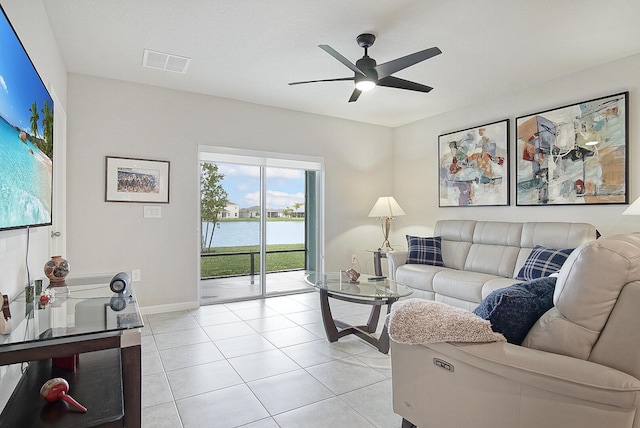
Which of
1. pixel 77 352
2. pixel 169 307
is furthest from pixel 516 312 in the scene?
pixel 169 307

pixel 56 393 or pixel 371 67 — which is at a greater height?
pixel 371 67

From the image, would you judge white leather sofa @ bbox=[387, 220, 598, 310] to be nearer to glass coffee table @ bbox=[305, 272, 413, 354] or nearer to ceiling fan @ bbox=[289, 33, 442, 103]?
glass coffee table @ bbox=[305, 272, 413, 354]

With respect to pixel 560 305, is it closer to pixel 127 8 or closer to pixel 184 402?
pixel 184 402

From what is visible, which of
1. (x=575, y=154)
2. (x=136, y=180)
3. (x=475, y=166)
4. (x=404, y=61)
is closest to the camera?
(x=404, y=61)

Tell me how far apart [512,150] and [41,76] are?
15.0 feet

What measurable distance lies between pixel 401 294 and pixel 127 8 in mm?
2961

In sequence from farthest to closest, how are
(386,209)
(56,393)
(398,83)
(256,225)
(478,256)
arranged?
1. (386,209)
2. (256,225)
3. (478,256)
4. (398,83)
5. (56,393)

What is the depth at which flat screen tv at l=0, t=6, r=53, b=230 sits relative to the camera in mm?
1393

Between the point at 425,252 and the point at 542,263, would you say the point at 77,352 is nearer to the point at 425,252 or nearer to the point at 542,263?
the point at 542,263

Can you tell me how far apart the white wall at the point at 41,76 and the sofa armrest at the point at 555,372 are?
2.10 meters

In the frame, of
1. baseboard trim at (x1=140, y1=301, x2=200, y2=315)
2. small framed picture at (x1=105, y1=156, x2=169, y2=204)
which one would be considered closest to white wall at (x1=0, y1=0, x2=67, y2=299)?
small framed picture at (x1=105, y1=156, x2=169, y2=204)

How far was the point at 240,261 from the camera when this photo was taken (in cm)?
492

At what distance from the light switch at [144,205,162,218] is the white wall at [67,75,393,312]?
5 cm

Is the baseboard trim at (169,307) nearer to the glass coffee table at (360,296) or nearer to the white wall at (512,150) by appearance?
the glass coffee table at (360,296)
